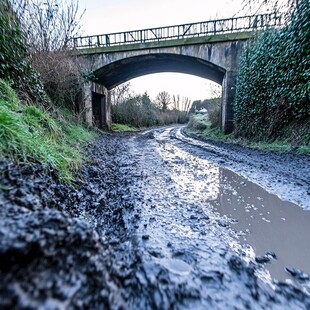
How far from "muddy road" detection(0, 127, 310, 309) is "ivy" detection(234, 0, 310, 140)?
3.97 meters

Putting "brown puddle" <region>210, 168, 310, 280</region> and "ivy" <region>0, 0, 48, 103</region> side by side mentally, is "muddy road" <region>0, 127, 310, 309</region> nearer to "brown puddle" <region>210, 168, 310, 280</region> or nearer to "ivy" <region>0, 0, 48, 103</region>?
"brown puddle" <region>210, 168, 310, 280</region>

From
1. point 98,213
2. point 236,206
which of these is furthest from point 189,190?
point 98,213

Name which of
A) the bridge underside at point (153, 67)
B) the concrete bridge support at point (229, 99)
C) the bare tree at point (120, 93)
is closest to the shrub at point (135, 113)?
the bare tree at point (120, 93)

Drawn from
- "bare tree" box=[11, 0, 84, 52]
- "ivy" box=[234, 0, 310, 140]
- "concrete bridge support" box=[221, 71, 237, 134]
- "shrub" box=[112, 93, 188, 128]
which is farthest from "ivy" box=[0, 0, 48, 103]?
"shrub" box=[112, 93, 188, 128]

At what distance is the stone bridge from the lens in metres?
9.46

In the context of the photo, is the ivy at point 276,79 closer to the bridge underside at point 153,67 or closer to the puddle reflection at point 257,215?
the bridge underside at point 153,67

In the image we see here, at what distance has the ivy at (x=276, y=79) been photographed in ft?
16.9

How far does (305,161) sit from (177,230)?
3.65 metres

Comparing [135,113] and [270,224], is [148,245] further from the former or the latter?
[135,113]

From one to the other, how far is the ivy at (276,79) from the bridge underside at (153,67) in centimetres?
281

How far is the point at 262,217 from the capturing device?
1860 millimetres

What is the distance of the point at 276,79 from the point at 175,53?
19.6 feet

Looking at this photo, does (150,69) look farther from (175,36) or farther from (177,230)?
(177,230)

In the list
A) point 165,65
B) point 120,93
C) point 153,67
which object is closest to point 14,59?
point 165,65
